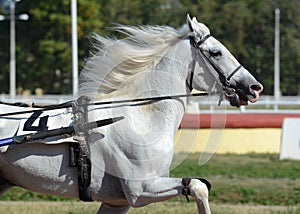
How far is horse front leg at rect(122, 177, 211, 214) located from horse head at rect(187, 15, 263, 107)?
933 mm

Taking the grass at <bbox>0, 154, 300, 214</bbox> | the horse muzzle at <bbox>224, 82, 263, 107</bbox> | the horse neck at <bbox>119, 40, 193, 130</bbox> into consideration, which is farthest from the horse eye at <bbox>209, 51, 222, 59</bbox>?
the grass at <bbox>0, 154, 300, 214</bbox>

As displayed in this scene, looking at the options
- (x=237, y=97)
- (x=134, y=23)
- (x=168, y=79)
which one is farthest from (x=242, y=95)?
(x=134, y=23)

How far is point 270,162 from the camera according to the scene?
60.6 ft

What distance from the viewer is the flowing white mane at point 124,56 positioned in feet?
25.8

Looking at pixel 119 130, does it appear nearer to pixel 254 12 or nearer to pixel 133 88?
pixel 133 88

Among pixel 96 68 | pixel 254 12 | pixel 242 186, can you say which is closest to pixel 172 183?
pixel 96 68

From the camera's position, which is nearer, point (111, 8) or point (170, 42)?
point (170, 42)

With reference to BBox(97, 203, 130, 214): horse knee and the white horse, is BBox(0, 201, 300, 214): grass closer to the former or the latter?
BBox(97, 203, 130, 214): horse knee

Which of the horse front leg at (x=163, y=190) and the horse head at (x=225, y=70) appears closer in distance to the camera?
the horse front leg at (x=163, y=190)

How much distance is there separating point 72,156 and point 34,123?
554mm

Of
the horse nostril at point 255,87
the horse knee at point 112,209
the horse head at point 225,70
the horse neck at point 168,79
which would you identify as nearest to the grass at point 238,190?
the horse knee at point 112,209

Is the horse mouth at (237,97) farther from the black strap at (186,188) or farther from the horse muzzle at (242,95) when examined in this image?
the black strap at (186,188)

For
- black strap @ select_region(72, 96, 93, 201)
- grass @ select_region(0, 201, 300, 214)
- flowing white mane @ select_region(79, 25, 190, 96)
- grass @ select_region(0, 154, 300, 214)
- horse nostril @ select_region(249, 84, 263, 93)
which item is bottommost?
grass @ select_region(0, 154, 300, 214)

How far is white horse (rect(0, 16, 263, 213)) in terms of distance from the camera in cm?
757
